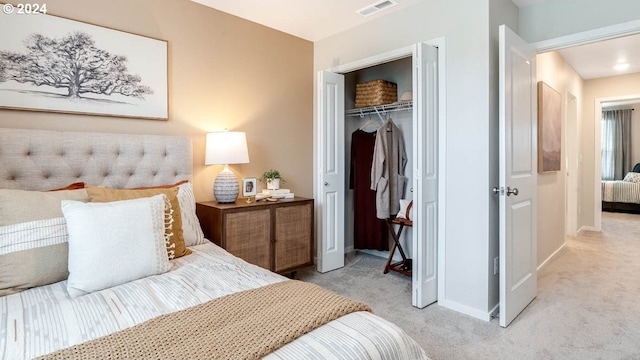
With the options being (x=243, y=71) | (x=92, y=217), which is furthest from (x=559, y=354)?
(x=243, y=71)

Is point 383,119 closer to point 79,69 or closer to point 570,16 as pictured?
point 570,16

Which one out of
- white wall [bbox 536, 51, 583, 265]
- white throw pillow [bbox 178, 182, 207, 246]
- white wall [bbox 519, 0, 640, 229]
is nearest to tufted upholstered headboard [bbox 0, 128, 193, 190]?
white throw pillow [bbox 178, 182, 207, 246]

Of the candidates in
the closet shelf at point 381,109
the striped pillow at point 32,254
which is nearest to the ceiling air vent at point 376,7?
the closet shelf at point 381,109

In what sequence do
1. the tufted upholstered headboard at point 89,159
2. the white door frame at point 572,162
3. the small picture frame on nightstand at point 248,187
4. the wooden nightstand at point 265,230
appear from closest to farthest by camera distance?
the tufted upholstered headboard at point 89,159 → the wooden nightstand at point 265,230 → the small picture frame on nightstand at point 248,187 → the white door frame at point 572,162

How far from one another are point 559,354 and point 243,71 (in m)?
3.11

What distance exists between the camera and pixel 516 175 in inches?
98.0

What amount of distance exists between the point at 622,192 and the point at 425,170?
7.02m

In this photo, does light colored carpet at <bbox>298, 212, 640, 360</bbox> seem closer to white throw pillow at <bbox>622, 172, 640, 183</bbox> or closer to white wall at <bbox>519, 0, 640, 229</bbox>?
white wall at <bbox>519, 0, 640, 229</bbox>

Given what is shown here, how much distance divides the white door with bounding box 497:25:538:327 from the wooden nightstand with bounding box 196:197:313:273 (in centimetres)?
157

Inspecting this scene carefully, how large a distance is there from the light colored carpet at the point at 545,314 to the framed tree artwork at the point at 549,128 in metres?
1.13

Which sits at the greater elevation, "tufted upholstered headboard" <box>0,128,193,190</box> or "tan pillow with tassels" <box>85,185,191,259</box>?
"tufted upholstered headboard" <box>0,128,193,190</box>

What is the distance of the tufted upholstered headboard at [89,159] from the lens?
199 cm

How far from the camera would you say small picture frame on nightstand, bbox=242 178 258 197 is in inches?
119

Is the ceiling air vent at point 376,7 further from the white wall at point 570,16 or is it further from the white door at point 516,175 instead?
the white wall at point 570,16
